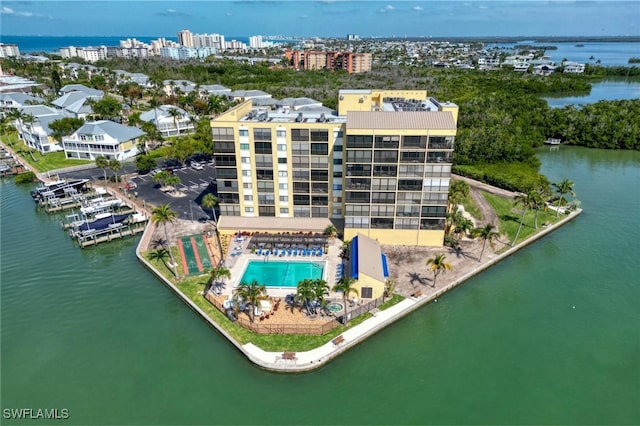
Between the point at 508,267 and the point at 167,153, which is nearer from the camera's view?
the point at 508,267

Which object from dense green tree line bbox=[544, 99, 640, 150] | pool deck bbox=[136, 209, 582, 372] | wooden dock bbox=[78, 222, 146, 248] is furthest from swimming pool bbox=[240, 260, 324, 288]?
dense green tree line bbox=[544, 99, 640, 150]

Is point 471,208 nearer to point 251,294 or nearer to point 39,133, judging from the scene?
point 251,294

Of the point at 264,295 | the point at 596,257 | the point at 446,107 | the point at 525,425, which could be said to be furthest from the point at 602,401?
the point at 446,107

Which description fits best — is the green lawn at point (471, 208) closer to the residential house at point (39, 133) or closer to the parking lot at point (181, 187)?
the parking lot at point (181, 187)

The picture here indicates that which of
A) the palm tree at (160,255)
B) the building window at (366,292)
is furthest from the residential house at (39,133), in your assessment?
the building window at (366,292)

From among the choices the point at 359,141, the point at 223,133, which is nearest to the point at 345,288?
the point at 359,141

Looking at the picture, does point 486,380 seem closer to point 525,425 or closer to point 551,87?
point 525,425
